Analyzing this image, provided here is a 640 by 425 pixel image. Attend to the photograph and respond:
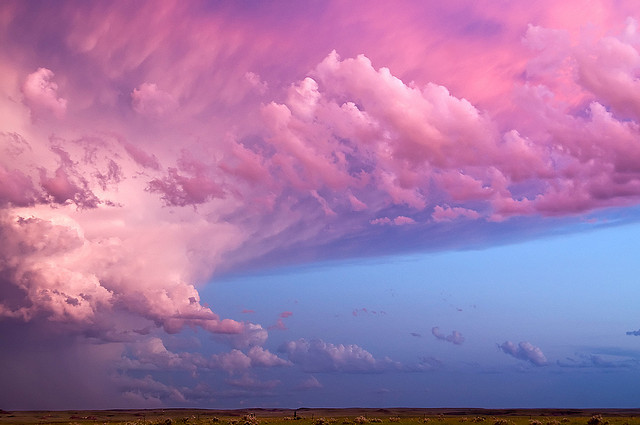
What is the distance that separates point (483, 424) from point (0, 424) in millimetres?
179571

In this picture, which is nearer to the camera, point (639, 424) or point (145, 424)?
point (639, 424)

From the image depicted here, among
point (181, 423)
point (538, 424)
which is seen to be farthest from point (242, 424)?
point (538, 424)

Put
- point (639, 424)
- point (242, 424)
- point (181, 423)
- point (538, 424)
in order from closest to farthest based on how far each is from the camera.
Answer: point (639, 424), point (538, 424), point (242, 424), point (181, 423)

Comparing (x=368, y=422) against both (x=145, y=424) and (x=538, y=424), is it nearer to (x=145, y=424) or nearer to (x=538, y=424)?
(x=538, y=424)

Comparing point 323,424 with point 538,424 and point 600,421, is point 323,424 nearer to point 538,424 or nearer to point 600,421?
point 538,424

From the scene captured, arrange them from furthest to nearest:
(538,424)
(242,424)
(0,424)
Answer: (0,424) → (242,424) → (538,424)

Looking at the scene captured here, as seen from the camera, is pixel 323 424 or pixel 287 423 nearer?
pixel 323 424

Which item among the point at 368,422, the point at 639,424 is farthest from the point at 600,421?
the point at 368,422

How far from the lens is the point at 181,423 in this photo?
96.4 m

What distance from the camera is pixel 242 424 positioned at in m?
84.2

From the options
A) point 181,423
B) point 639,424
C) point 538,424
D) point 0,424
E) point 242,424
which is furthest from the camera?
point 0,424

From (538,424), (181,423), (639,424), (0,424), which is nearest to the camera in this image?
(639,424)

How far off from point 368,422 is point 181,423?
32.4 metres

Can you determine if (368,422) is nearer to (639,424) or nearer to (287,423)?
(287,423)
